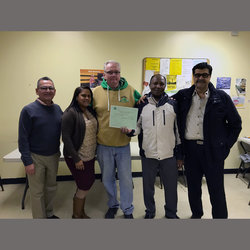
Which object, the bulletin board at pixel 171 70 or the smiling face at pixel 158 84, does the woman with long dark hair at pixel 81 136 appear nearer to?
the smiling face at pixel 158 84

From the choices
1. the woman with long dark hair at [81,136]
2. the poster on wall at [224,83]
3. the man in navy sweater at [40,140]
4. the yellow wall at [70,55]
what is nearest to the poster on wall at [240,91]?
the poster on wall at [224,83]

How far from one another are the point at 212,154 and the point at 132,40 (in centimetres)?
236

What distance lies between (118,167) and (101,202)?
0.88 meters

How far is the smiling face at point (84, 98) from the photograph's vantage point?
180cm

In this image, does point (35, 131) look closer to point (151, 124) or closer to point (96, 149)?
point (96, 149)

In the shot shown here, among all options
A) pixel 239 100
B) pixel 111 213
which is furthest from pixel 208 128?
pixel 239 100

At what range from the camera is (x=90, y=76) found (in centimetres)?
311

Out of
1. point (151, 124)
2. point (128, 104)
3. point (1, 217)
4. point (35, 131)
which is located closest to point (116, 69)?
point (128, 104)

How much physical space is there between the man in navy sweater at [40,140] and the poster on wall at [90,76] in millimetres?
1306

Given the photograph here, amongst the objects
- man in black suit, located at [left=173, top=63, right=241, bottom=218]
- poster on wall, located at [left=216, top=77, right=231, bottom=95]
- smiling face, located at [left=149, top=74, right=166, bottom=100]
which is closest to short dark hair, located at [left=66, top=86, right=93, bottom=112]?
A: smiling face, located at [left=149, top=74, right=166, bottom=100]

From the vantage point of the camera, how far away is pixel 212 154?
5.84ft

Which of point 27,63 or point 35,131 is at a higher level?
point 27,63

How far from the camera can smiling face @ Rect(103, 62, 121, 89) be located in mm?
1853

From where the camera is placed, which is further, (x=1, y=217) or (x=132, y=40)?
(x=132, y=40)
